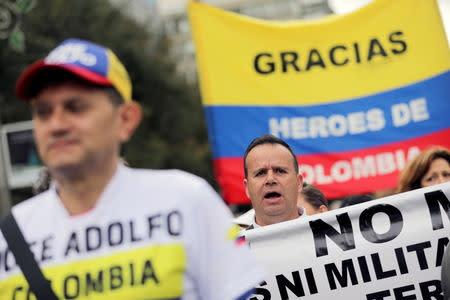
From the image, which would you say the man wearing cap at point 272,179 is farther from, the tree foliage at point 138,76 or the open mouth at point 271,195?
the tree foliage at point 138,76

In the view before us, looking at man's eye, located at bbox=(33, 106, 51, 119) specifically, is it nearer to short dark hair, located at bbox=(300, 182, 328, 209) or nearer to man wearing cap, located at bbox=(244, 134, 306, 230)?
man wearing cap, located at bbox=(244, 134, 306, 230)

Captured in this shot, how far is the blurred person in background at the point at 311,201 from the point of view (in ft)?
16.3

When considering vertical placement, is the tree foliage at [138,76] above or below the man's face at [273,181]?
above

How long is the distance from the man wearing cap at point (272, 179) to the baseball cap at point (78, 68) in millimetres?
2172

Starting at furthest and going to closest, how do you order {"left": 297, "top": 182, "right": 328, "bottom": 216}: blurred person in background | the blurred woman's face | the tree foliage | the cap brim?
the tree foliage < the blurred woman's face < {"left": 297, "top": 182, "right": 328, "bottom": 216}: blurred person in background < the cap brim

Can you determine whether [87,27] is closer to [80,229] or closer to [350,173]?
[350,173]

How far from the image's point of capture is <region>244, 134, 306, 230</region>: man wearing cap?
13.6 ft

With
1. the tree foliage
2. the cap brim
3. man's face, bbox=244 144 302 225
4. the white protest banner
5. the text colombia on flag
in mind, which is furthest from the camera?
the tree foliage

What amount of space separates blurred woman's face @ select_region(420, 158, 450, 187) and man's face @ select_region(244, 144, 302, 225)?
1.34 m

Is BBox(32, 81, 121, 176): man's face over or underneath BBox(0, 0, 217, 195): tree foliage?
underneath

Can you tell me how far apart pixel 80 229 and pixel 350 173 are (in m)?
4.51

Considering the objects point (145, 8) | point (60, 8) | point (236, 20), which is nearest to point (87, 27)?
point (60, 8)

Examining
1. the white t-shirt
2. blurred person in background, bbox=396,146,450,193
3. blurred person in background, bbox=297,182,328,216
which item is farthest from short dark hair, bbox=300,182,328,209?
the white t-shirt

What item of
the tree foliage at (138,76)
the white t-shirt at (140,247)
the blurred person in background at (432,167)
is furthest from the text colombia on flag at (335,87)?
the tree foliage at (138,76)
